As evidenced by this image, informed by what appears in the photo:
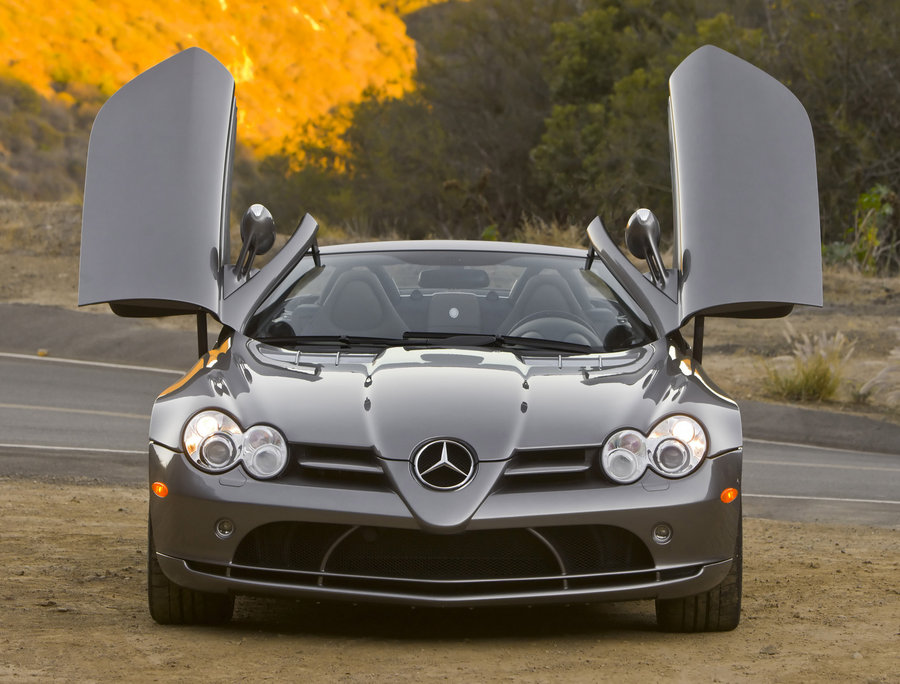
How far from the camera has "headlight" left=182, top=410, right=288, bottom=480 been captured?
16.6ft

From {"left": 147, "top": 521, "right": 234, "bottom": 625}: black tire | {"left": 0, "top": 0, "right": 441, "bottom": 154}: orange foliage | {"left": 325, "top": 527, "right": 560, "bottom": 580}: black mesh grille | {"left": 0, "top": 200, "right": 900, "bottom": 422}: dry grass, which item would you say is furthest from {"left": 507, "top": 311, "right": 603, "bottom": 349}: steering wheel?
{"left": 0, "top": 0, "right": 441, "bottom": 154}: orange foliage

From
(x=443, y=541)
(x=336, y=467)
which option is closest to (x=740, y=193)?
(x=443, y=541)

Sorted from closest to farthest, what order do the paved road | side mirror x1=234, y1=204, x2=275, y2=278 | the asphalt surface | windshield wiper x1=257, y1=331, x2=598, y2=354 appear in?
windshield wiper x1=257, y1=331, x2=598, y2=354
side mirror x1=234, y1=204, x2=275, y2=278
the paved road
the asphalt surface

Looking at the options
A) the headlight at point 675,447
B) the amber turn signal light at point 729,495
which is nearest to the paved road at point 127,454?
the amber turn signal light at point 729,495

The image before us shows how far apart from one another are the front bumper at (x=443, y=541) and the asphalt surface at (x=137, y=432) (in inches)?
176

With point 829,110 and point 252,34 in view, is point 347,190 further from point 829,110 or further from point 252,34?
point 252,34

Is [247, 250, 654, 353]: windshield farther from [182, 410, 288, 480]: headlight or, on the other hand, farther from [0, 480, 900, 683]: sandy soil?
[0, 480, 900, 683]: sandy soil

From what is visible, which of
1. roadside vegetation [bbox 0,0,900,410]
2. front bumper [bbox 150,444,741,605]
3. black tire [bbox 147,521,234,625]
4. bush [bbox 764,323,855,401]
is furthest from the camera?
roadside vegetation [bbox 0,0,900,410]

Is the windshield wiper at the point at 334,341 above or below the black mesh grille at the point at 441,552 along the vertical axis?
above

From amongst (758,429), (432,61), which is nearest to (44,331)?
(758,429)

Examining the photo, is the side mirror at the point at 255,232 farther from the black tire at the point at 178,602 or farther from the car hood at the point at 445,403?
the black tire at the point at 178,602

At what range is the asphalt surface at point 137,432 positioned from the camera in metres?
10.4

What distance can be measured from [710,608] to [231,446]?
1.79 meters

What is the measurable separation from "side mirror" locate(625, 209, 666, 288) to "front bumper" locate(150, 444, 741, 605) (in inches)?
54.8
